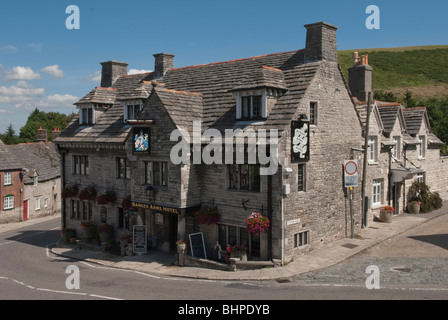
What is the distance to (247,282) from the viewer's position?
16984 mm

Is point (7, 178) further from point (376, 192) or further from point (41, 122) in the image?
point (41, 122)

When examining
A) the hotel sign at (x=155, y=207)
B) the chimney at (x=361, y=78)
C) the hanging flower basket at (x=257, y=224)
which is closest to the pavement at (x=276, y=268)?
the hanging flower basket at (x=257, y=224)

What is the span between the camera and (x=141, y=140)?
21.8 meters

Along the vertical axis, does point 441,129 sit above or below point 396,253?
above

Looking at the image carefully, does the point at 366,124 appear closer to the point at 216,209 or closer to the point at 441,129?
the point at 216,209

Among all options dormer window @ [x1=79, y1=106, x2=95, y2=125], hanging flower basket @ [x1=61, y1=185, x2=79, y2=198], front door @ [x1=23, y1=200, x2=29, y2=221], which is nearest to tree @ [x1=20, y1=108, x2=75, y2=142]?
front door @ [x1=23, y1=200, x2=29, y2=221]

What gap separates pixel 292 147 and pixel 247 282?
6.59 metres

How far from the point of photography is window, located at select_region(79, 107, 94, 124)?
28.5 metres

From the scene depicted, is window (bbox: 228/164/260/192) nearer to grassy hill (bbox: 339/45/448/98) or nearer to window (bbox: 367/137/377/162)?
window (bbox: 367/137/377/162)

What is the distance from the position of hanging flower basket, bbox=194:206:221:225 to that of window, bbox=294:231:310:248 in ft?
13.2

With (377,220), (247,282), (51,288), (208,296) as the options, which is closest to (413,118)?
(377,220)

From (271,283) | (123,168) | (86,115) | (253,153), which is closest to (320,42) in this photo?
(253,153)

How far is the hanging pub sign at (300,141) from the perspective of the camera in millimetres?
19000
